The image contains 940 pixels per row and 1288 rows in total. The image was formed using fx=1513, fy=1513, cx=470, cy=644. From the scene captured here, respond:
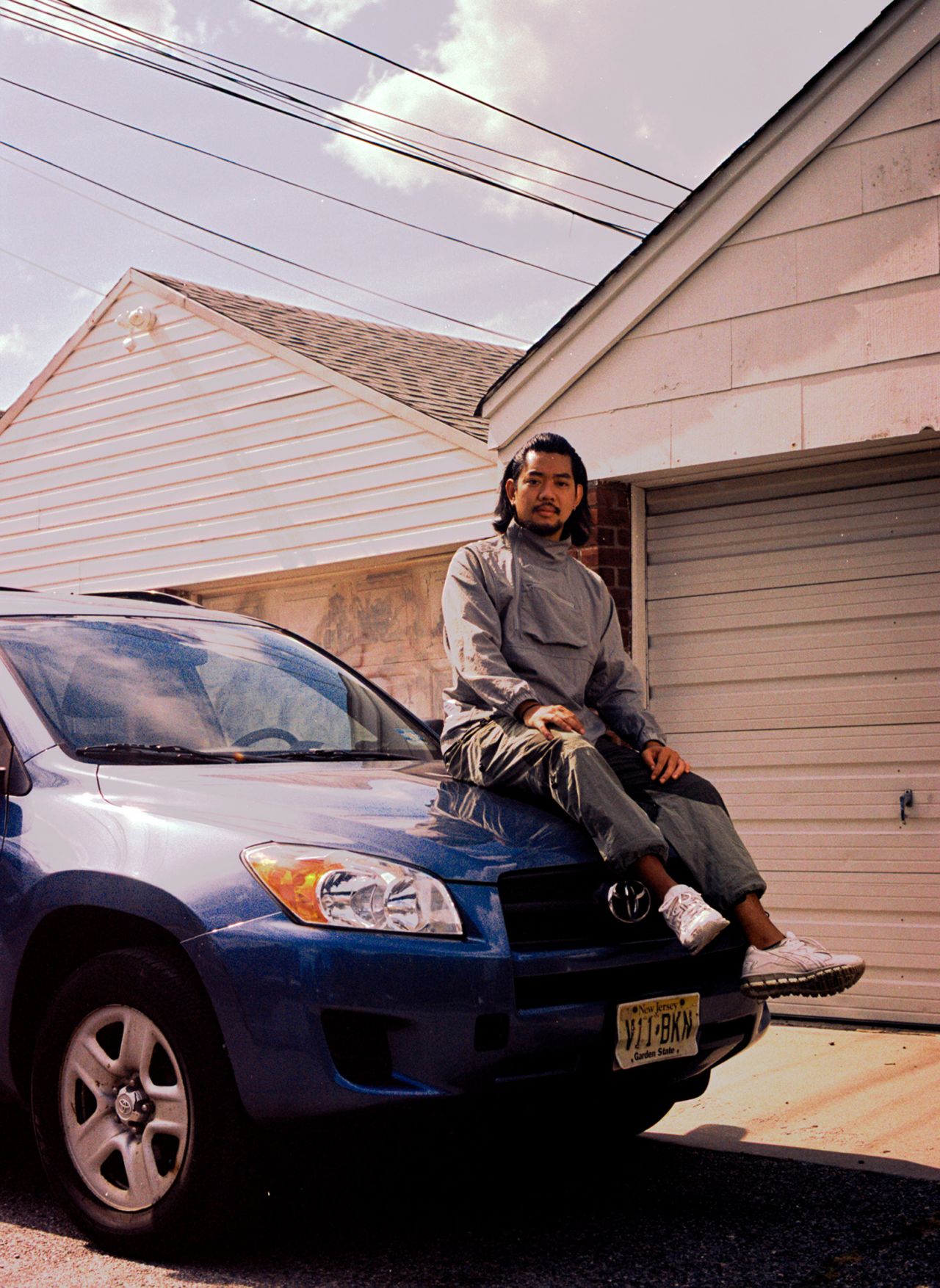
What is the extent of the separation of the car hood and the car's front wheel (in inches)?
15.0

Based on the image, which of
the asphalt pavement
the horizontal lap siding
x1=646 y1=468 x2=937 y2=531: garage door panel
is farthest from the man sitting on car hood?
the horizontal lap siding

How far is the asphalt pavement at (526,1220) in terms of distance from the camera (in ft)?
11.2

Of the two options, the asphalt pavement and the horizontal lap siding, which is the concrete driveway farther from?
the horizontal lap siding

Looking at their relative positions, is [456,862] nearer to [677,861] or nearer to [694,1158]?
[677,861]

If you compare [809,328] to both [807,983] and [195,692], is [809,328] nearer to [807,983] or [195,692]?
[195,692]

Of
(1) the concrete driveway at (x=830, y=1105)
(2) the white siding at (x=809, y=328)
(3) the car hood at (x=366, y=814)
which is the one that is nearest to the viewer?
(3) the car hood at (x=366, y=814)

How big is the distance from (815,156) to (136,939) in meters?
4.77

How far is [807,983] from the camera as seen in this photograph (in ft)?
12.5

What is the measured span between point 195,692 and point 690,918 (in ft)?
5.78

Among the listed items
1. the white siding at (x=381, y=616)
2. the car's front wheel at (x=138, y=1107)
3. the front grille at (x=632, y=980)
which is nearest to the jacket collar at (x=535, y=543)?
the front grille at (x=632, y=980)

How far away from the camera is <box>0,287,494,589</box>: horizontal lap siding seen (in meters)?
9.00

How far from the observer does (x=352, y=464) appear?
30.5ft

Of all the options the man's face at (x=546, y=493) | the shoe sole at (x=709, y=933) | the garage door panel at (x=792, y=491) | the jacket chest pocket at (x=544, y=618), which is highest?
the garage door panel at (x=792, y=491)

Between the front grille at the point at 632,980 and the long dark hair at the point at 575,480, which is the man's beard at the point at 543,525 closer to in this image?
the long dark hair at the point at 575,480
